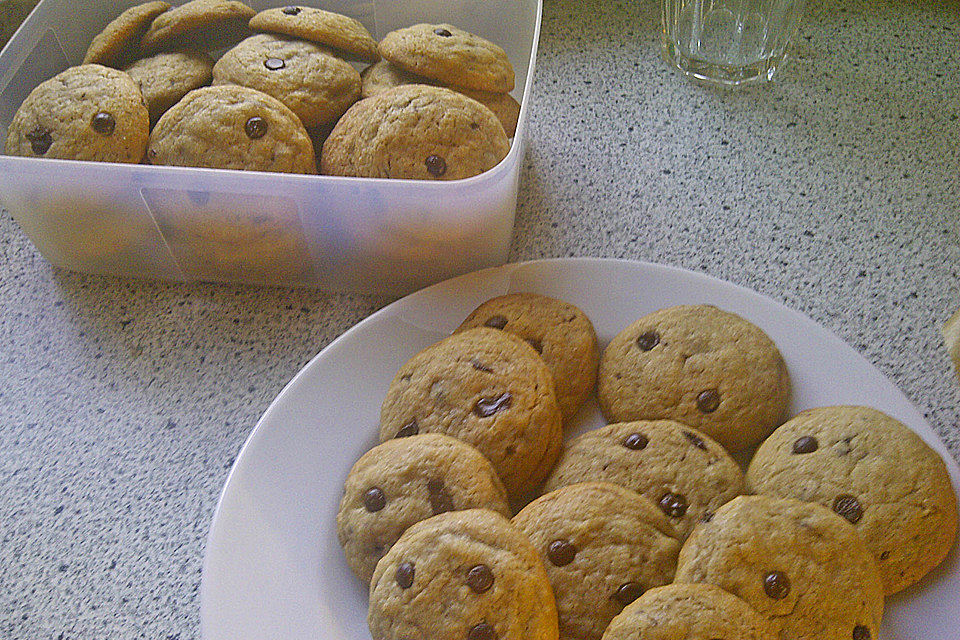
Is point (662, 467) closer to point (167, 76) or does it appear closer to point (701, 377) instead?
point (701, 377)

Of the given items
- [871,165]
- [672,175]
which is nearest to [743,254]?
[672,175]

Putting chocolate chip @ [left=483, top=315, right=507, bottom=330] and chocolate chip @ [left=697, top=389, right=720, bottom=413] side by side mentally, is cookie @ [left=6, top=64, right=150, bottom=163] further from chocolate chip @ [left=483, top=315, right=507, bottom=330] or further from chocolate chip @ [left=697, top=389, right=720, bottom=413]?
chocolate chip @ [left=697, top=389, right=720, bottom=413]

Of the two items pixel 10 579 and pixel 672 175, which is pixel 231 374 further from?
pixel 672 175

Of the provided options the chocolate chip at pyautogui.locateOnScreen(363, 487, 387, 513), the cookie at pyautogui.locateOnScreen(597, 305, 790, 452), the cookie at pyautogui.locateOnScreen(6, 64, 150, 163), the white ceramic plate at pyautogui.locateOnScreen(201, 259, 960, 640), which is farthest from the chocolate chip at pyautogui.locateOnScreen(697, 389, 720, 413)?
the cookie at pyautogui.locateOnScreen(6, 64, 150, 163)

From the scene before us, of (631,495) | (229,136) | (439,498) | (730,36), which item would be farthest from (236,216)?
(730,36)

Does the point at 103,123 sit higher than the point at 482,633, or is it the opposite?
the point at 103,123

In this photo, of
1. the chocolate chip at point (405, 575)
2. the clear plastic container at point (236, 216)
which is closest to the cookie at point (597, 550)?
the chocolate chip at point (405, 575)
